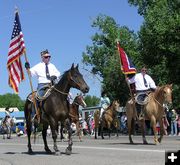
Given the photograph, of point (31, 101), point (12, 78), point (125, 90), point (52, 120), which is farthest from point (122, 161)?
point (125, 90)

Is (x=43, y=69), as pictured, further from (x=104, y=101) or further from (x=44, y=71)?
(x=104, y=101)

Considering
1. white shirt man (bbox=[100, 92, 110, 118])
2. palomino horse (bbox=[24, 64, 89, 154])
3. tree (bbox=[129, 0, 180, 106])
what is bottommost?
palomino horse (bbox=[24, 64, 89, 154])

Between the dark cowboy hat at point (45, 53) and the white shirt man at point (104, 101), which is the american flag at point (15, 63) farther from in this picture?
the white shirt man at point (104, 101)

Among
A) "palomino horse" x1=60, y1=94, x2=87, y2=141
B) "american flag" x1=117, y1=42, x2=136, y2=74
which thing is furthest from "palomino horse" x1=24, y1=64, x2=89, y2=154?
"palomino horse" x1=60, y1=94, x2=87, y2=141

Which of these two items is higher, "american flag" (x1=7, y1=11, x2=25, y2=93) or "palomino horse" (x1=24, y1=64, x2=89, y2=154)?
"american flag" (x1=7, y1=11, x2=25, y2=93)

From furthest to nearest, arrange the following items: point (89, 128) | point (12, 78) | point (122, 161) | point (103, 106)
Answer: point (89, 128) → point (103, 106) → point (12, 78) → point (122, 161)

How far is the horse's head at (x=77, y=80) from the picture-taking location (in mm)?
12303

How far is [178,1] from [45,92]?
37.7 m

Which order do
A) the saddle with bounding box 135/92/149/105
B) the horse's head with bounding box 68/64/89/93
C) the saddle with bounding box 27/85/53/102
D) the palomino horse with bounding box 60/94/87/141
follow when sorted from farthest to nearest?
the palomino horse with bounding box 60/94/87/141 < the saddle with bounding box 135/92/149/105 < the saddle with bounding box 27/85/53/102 < the horse's head with bounding box 68/64/89/93

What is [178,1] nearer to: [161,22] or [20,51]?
[161,22]

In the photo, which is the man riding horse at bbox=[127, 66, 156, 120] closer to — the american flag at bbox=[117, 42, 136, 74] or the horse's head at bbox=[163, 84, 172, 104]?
the horse's head at bbox=[163, 84, 172, 104]

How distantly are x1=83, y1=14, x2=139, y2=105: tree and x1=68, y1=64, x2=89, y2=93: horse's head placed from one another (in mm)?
40813

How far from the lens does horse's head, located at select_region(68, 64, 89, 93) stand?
40.4ft

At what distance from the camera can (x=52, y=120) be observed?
486 inches
